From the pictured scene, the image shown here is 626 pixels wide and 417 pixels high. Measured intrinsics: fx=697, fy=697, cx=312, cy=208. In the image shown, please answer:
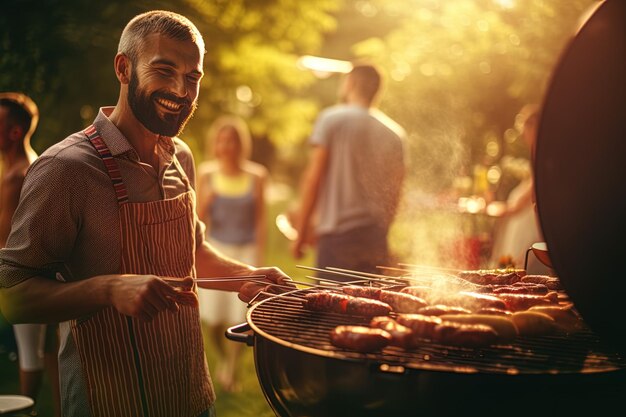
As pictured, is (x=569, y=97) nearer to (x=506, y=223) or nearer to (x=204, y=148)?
(x=506, y=223)

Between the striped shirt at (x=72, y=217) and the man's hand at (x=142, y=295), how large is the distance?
0.84ft

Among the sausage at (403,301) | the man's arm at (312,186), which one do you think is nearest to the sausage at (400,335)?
the sausage at (403,301)

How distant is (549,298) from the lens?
326 cm

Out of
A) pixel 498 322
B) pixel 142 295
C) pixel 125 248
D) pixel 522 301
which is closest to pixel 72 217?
pixel 125 248

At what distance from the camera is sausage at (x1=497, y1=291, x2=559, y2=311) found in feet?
10.3

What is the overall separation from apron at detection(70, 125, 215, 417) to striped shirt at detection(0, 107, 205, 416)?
4 cm

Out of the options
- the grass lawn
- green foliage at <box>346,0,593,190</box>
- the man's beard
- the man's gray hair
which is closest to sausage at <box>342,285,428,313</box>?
the man's beard

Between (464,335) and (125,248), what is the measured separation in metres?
1.32

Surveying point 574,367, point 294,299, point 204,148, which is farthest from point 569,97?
point 204,148

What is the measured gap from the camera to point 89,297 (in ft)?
8.16

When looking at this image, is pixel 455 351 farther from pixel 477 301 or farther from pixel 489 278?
pixel 489 278

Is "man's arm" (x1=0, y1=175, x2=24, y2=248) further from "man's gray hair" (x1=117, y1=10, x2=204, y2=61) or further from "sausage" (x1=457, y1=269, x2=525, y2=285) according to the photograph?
"sausage" (x1=457, y1=269, x2=525, y2=285)

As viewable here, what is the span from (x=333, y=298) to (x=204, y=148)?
8653mm

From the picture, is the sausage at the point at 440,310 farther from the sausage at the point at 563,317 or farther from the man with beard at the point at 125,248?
the man with beard at the point at 125,248
